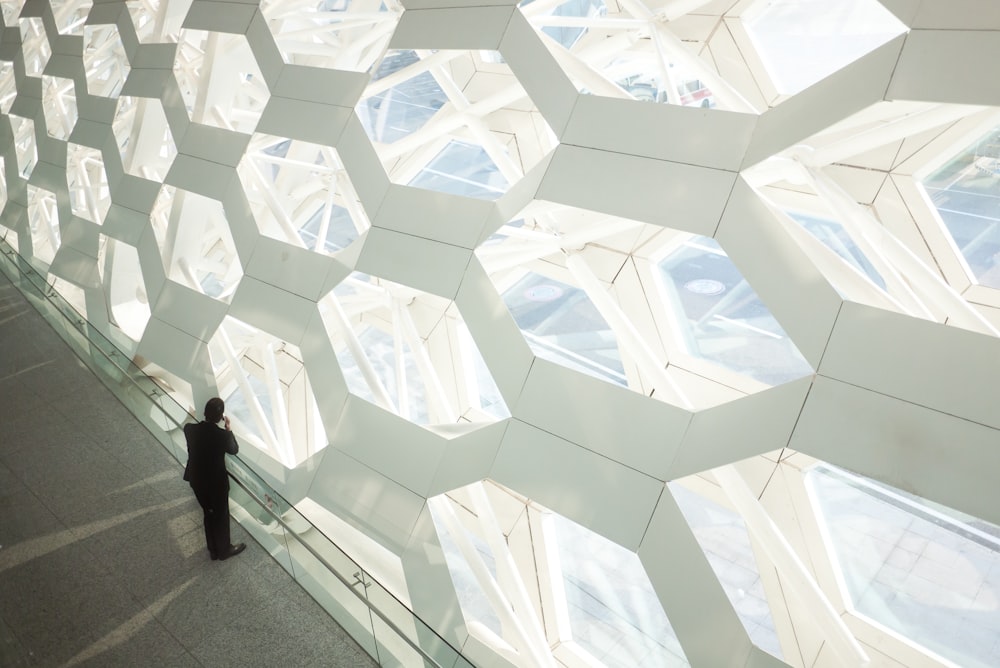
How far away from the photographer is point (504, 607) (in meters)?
5.58

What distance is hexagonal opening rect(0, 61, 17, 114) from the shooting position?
55.7 feet

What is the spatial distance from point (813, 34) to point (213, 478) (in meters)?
6.99

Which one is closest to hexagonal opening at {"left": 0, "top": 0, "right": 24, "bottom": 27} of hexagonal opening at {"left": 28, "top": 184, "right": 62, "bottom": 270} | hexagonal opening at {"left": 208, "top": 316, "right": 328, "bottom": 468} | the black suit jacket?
hexagonal opening at {"left": 28, "top": 184, "right": 62, "bottom": 270}

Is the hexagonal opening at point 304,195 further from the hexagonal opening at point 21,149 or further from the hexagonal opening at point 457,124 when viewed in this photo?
the hexagonal opening at point 21,149

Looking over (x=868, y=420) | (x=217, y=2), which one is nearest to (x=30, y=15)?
(x=217, y=2)

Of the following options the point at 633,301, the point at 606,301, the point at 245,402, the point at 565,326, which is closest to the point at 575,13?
the point at 633,301

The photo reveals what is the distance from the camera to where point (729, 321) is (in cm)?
823

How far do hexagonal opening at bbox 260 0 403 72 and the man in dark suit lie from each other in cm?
372

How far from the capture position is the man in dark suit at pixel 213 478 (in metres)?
5.20

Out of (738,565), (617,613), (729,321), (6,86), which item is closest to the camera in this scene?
(729,321)

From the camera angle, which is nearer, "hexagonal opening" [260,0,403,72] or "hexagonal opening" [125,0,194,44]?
"hexagonal opening" [260,0,403,72]

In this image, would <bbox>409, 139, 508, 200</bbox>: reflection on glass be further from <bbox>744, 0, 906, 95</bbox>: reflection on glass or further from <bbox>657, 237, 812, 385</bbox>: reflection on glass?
<bbox>744, 0, 906, 95</bbox>: reflection on glass

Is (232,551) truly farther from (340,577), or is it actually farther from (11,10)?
(11,10)

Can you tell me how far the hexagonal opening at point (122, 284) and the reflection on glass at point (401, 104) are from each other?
502 centimetres
